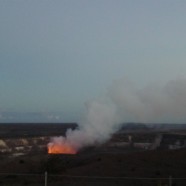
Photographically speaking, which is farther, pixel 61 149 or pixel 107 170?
pixel 61 149

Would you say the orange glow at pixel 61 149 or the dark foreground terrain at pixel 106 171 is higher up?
the orange glow at pixel 61 149

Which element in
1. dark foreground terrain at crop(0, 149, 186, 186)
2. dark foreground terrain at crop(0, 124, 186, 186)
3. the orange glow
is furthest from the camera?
the orange glow

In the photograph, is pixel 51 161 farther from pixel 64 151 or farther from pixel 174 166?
pixel 64 151

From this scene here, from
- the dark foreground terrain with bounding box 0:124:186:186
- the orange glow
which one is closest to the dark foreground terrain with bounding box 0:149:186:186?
the dark foreground terrain with bounding box 0:124:186:186

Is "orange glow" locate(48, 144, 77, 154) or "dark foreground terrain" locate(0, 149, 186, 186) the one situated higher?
"orange glow" locate(48, 144, 77, 154)

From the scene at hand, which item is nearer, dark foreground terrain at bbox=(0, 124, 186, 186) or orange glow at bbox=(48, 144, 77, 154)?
dark foreground terrain at bbox=(0, 124, 186, 186)

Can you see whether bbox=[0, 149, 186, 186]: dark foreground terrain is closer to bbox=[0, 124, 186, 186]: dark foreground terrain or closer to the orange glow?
bbox=[0, 124, 186, 186]: dark foreground terrain

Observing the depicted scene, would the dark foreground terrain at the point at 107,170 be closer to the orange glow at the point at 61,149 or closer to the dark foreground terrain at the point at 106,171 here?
the dark foreground terrain at the point at 106,171

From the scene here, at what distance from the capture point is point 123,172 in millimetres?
40000

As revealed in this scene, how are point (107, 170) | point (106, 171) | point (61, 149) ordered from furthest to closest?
1. point (61, 149)
2. point (107, 170)
3. point (106, 171)

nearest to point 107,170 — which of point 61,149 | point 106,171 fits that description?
point 106,171

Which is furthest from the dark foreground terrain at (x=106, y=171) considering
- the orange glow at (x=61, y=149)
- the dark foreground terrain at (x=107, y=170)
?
the orange glow at (x=61, y=149)

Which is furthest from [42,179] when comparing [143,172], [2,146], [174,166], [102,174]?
[2,146]

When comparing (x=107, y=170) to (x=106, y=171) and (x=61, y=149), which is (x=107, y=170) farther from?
(x=61, y=149)
